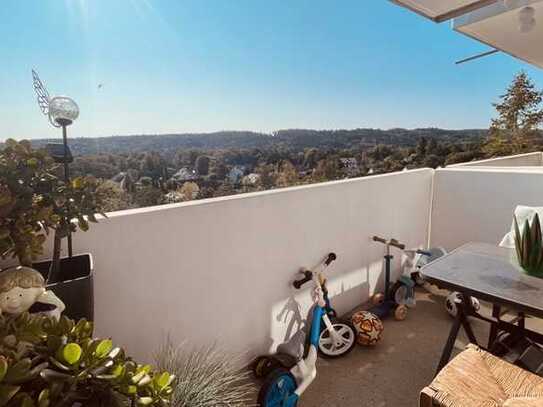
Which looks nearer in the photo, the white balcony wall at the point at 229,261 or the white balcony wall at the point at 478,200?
the white balcony wall at the point at 229,261

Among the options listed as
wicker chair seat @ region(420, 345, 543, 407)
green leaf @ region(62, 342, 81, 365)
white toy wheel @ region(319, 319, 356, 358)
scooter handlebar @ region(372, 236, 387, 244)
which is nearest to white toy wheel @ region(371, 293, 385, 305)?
scooter handlebar @ region(372, 236, 387, 244)

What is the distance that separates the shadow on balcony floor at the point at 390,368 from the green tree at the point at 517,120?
1211 centimetres

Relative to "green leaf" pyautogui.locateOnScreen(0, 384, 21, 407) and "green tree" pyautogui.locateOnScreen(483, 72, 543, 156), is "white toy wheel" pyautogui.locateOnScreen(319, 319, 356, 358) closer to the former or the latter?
"green leaf" pyautogui.locateOnScreen(0, 384, 21, 407)

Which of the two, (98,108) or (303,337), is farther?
(98,108)

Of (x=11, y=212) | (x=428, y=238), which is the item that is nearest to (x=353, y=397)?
(x=11, y=212)

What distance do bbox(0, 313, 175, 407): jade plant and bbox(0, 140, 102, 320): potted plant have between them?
0.79 feet

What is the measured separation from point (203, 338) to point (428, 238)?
3152 millimetres

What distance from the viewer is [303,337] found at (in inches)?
85.0

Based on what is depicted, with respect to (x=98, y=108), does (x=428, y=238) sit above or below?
below

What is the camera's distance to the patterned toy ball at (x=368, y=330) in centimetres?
243

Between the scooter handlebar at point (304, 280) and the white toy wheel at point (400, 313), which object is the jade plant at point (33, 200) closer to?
the scooter handlebar at point (304, 280)

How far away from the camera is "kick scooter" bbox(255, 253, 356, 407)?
1.79m

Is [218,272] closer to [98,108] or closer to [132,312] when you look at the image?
[132,312]

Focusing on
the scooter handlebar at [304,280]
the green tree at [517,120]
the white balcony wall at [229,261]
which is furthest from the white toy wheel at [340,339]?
the green tree at [517,120]
